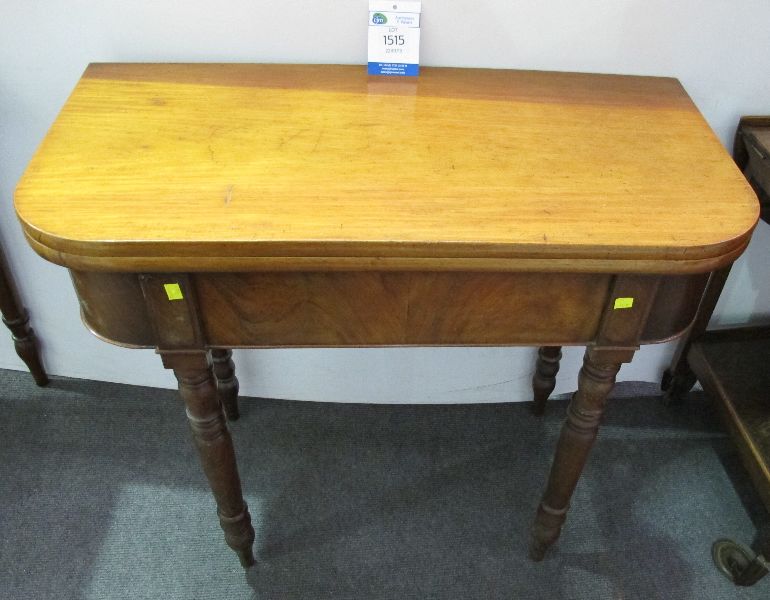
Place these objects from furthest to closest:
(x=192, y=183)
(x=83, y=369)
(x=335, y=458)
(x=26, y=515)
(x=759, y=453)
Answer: (x=83, y=369) < (x=335, y=458) < (x=26, y=515) < (x=759, y=453) < (x=192, y=183)

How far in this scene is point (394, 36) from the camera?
3.41 ft

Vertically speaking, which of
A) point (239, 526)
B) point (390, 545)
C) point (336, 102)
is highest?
point (336, 102)

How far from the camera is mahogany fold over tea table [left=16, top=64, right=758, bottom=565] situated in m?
0.75

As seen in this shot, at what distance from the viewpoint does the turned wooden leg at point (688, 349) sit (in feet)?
4.42

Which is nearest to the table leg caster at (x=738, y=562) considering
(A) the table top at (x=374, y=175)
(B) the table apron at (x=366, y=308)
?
(B) the table apron at (x=366, y=308)

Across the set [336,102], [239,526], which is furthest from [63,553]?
[336,102]

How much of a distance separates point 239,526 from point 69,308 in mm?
612

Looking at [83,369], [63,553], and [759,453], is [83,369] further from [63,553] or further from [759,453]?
[759,453]

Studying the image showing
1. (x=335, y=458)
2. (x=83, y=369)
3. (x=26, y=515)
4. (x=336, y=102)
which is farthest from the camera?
(x=83, y=369)

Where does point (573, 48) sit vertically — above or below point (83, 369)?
above

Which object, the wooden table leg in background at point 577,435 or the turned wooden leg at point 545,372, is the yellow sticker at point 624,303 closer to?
the wooden table leg in background at point 577,435

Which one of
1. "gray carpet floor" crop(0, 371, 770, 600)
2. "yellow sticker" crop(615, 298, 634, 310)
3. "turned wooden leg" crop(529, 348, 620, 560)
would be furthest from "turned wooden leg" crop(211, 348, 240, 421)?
"yellow sticker" crop(615, 298, 634, 310)

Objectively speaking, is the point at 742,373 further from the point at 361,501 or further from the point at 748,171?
the point at 361,501

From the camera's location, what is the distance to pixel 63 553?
4.17 feet
